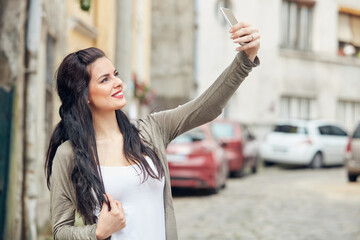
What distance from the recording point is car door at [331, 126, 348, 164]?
22781 mm

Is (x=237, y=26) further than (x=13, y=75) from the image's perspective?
No

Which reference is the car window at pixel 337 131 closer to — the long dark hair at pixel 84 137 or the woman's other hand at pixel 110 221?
the long dark hair at pixel 84 137

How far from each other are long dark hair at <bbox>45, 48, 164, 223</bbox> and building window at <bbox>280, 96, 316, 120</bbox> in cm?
2604

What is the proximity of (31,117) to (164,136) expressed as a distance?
454 centimetres

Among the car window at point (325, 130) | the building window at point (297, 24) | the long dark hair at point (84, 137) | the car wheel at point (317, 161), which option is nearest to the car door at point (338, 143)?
the car window at point (325, 130)

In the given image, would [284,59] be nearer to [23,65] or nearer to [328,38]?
[328,38]

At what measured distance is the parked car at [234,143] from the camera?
17.9 metres

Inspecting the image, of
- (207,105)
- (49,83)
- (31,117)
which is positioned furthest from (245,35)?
(49,83)

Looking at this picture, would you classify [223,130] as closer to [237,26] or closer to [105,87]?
[105,87]

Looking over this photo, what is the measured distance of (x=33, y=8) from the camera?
741 centimetres

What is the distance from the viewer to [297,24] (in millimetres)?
29625

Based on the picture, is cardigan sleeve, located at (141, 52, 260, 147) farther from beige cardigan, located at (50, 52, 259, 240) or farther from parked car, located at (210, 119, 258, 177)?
parked car, located at (210, 119, 258, 177)

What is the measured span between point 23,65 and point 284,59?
22.3 meters

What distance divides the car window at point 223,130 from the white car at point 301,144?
11.9ft
